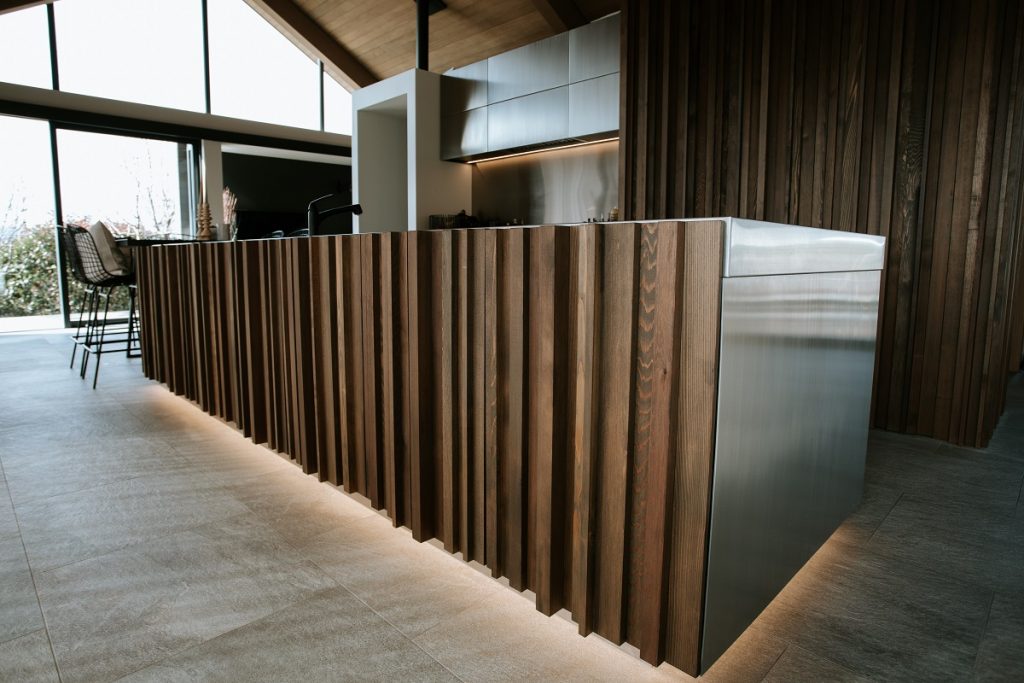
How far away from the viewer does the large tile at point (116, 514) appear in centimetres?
167

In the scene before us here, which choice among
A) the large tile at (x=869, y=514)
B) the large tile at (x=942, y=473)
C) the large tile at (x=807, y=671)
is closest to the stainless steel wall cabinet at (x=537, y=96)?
the large tile at (x=942, y=473)

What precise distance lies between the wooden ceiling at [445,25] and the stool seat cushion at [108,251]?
399 cm

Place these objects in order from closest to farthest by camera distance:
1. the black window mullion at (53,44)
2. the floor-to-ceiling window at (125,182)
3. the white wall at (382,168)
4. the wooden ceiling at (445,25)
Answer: the wooden ceiling at (445,25) → the white wall at (382,168) → the black window mullion at (53,44) → the floor-to-ceiling window at (125,182)

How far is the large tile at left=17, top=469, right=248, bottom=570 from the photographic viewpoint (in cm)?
167

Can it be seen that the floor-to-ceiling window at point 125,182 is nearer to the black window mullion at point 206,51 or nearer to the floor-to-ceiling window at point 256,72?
the black window mullion at point 206,51

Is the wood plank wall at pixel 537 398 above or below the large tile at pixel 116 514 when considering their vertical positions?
above

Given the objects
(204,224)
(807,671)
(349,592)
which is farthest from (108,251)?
(807,671)

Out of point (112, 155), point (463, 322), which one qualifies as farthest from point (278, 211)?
point (463, 322)

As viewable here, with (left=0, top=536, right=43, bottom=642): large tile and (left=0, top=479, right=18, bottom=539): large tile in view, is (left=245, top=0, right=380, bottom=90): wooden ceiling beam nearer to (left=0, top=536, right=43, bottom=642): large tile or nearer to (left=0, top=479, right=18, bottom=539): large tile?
(left=0, top=479, right=18, bottom=539): large tile

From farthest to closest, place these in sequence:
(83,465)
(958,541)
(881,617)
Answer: (83,465)
(958,541)
(881,617)

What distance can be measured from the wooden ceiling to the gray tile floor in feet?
16.5

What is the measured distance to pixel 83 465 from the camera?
2.32 meters

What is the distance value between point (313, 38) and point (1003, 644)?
9125 mm

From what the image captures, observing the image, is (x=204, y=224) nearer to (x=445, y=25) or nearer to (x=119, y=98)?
(x=445, y=25)
